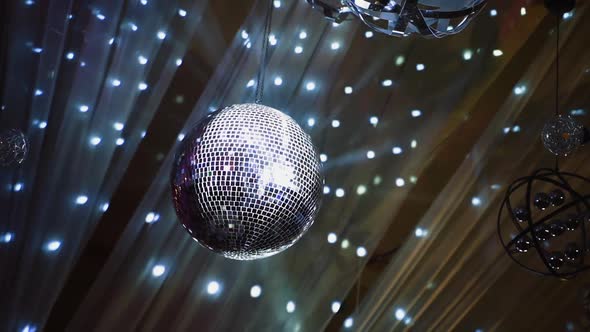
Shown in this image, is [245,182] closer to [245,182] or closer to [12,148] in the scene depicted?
[245,182]

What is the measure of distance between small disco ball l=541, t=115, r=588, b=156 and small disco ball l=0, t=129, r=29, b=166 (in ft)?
5.94

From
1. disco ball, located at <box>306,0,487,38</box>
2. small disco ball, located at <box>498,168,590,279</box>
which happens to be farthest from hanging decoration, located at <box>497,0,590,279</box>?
disco ball, located at <box>306,0,487,38</box>

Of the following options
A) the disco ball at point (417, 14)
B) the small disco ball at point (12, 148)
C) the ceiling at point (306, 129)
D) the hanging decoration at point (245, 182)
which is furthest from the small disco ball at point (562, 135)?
the small disco ball at point (12, 148)

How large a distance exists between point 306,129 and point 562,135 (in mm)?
949

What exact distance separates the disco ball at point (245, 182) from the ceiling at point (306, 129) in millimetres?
840

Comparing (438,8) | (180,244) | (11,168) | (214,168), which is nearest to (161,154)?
(180,244)

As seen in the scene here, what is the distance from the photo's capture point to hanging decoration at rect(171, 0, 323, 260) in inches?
48.1

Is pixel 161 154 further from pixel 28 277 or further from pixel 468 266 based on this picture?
pixel 468 266

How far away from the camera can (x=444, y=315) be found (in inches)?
98.8

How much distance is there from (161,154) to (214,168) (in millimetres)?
1560

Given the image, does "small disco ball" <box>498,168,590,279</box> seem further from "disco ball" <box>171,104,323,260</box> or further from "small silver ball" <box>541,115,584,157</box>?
"disco ball" <box>171,104,323,260</box>

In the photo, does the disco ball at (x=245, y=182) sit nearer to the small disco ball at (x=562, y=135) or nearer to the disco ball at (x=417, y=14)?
the disco ball at (x=417, y=14)

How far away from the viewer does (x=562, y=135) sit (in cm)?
231


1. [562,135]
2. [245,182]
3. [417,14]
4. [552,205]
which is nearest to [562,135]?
[562,135]
